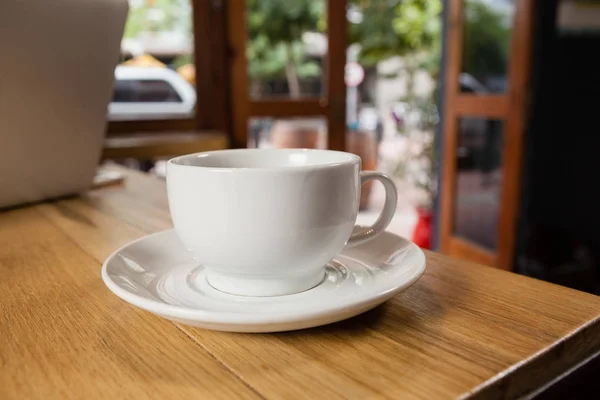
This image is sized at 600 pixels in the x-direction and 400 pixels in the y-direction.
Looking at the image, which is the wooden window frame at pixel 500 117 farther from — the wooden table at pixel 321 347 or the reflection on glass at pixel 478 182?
the wooden table at pixel 321 347

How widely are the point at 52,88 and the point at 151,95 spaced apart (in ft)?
6.02

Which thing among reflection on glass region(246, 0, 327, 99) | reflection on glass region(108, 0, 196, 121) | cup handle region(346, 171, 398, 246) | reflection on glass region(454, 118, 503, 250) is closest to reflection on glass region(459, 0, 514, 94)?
reflection on glass region(454, 118, 503, 250)

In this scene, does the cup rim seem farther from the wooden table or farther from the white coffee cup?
the wooden table

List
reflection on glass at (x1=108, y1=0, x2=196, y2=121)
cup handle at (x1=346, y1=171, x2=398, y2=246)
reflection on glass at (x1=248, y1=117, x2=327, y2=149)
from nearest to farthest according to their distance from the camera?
→ cup handle at (x1=346, y1=171, x2=398, y2=246), reflection on glass at (x1=108, y1=0, x2=196, y2=121), reflection on glass at (x1=248, y1=117, x2=327, y2=149)

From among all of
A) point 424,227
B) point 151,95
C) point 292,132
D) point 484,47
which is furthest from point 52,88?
point 424,227

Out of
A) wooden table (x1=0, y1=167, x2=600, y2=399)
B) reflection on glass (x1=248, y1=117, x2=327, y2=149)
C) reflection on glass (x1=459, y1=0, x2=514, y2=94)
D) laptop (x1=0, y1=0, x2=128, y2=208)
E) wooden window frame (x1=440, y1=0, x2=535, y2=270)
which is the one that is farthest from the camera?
reflection on glass (x1=248, y1=117, x2=327, y2=149)

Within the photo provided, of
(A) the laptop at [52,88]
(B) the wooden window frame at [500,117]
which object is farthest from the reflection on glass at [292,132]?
(A) the laptop at [52,88]

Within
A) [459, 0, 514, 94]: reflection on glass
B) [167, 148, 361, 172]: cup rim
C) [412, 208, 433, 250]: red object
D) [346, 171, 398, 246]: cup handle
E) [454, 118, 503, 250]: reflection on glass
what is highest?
[459, 0, 514, 94]: reflection on glass

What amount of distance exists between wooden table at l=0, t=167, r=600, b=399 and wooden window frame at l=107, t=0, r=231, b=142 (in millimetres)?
1970

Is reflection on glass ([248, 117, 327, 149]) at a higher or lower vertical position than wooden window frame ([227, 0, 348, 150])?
lower

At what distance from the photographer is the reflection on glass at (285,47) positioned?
2.54 meters

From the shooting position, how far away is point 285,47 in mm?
2695

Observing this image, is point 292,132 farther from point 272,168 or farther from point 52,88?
point 272,168

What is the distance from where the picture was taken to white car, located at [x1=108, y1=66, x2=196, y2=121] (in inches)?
94.9
